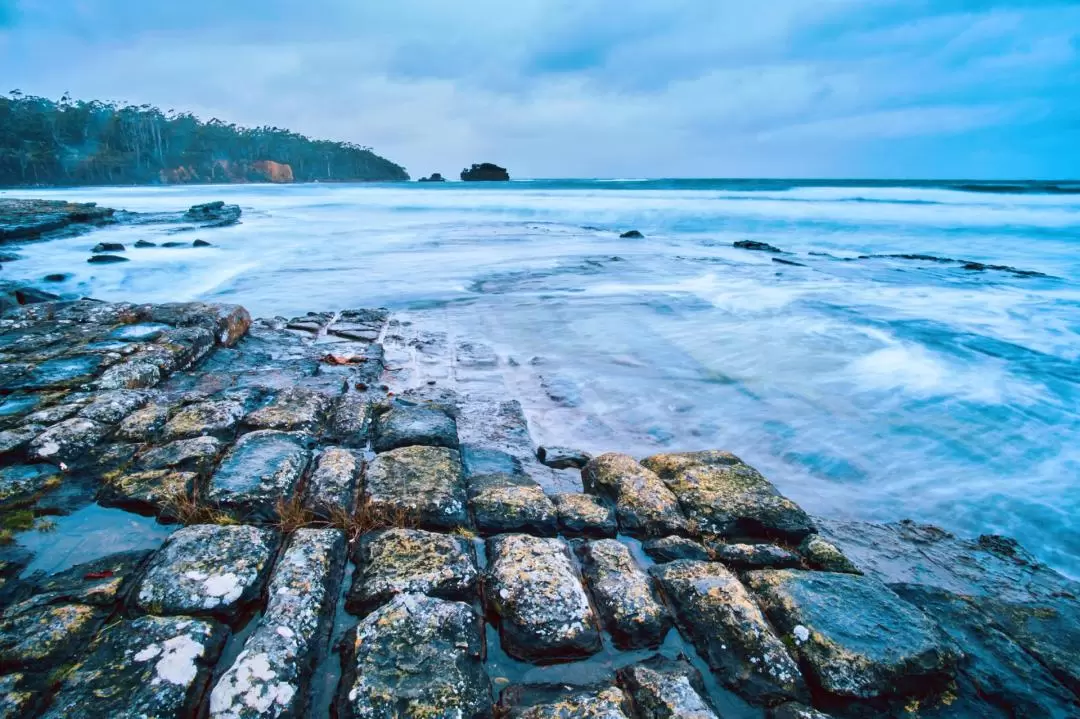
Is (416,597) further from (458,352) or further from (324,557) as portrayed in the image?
(458,352)

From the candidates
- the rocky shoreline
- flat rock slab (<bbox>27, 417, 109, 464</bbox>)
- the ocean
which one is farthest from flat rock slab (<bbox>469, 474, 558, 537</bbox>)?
flat rock slab (<bbox>27, 417, 109, 464</bbox>)

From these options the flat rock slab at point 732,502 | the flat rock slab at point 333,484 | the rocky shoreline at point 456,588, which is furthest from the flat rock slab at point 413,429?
the flat rock slab at point 732,502

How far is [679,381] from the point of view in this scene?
5777 mm

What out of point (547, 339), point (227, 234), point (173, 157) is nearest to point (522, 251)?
point (547, 339)

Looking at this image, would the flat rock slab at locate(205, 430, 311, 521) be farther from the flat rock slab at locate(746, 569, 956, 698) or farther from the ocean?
the flat rock slab at locate(746, 569, 956, 698)

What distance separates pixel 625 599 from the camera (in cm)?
216

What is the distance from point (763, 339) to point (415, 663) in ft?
22.4

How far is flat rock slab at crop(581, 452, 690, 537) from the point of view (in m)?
2.78

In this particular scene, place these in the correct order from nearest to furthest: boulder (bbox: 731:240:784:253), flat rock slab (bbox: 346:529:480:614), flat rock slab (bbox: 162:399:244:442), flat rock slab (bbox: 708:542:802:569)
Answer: flat rock slab (bbox: 346:529:480:614) < flat rock slab (bbox: 708:542:802:569) < flat rock slab (bbox: 162:399:244:442) < boulder (bbox: 731:240:784:253)

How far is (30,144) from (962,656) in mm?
93730

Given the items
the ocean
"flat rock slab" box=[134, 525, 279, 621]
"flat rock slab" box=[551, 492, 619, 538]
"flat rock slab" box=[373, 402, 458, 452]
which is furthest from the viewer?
the ocean

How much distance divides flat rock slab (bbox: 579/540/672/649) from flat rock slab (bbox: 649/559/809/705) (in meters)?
0.11

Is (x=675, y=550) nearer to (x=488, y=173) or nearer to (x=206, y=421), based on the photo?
(x=206, y=421)

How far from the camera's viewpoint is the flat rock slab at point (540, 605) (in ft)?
6.54
